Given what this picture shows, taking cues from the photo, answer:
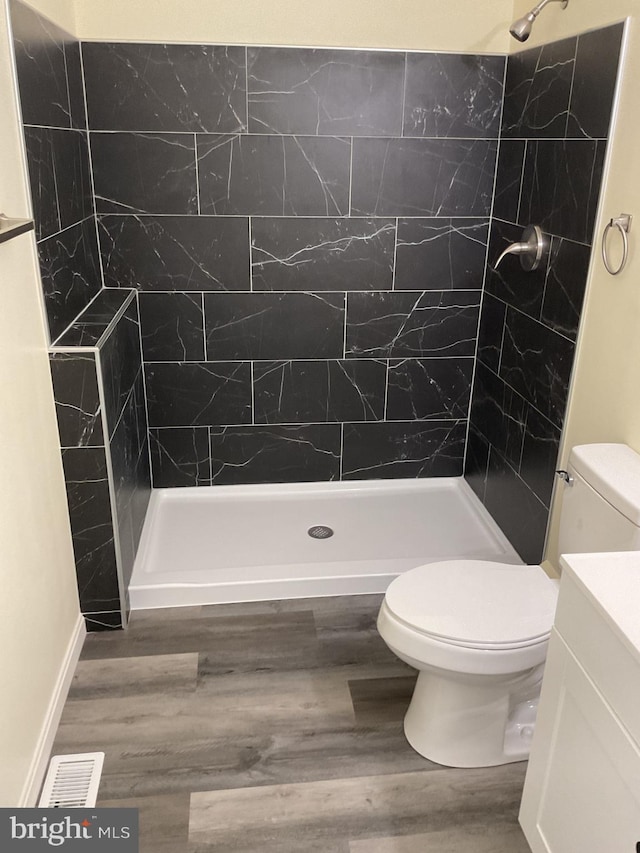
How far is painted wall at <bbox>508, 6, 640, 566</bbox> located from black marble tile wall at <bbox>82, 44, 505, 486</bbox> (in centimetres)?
70

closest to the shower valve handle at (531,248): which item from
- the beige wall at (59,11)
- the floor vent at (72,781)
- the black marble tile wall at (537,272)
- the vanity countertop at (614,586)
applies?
the black marble tile wall at (537,272)

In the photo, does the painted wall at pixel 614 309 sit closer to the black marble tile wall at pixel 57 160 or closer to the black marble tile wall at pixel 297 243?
the black marble tile wall at pixel 297 243

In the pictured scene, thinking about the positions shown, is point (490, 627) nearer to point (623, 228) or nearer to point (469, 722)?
point (469, 722)

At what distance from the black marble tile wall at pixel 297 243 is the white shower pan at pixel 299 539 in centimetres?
10


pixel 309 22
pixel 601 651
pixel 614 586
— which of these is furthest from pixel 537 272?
pixel 601 651

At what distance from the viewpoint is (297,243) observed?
2.93 m

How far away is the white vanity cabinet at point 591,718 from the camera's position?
1217mm

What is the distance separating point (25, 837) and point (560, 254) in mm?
2214

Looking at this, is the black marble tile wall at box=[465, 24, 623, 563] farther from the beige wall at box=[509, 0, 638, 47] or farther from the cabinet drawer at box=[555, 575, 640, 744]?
the cabinet drawer at box=[555, 575, 640, 744]

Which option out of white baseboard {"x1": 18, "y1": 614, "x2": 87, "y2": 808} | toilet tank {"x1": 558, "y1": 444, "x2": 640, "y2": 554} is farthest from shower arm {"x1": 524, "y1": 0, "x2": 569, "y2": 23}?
white baseboard {"x1": 18, "y1": 614, "x2": 87, "y2": 808}

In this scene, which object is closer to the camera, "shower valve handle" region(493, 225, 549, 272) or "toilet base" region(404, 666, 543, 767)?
"toilet base" region(404, 666, 543, 767)

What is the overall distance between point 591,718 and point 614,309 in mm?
1222

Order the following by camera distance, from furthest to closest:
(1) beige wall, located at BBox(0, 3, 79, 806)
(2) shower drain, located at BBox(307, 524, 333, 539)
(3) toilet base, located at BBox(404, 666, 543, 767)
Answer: (2) shower drain, located at BBox(307, 524, 333, 539) < (3) toilet base, located at BBox(404, 666, 543, 767) < (1) beige wall, located at BBox(0, 3, 79, 806)

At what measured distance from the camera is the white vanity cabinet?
47.9 inches
